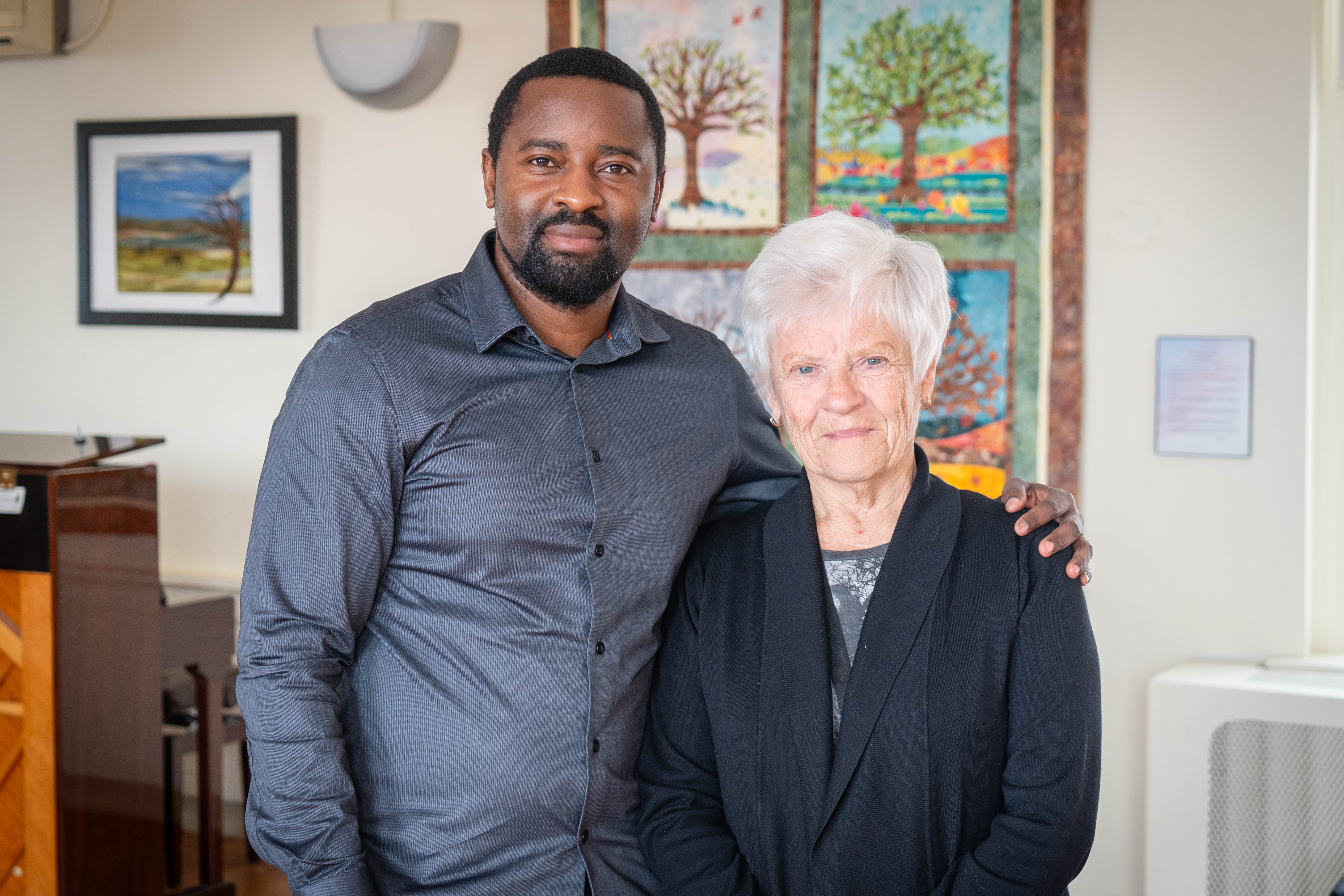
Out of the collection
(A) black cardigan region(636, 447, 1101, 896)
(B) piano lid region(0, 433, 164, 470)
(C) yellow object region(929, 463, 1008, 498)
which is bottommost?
(A) black cardigan region(636, 447, 1101, 896)

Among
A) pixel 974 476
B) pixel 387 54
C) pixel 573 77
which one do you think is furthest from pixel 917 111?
pixel 573 77

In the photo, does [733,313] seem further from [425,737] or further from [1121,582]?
[425,737]

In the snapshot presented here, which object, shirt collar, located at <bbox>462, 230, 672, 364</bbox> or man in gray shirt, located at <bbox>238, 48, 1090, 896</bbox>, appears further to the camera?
shirt collar, located at <bbox>462, 230, 672, 364</bbox>

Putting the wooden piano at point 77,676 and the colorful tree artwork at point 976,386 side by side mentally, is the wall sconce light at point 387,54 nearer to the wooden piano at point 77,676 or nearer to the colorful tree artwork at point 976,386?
the wooden piano at point 77,676

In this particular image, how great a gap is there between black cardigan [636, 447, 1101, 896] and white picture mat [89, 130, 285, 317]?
2.83 m

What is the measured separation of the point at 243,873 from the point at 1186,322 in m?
3.26

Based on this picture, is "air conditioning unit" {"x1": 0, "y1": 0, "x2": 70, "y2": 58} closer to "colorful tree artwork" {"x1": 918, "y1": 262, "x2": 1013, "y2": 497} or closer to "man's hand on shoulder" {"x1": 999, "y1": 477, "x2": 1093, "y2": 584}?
"colorful tree artwork" {"x1": 918, "y1": 262, "x2": 1013, "y2": 497}

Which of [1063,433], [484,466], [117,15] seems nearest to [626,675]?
[484,466]

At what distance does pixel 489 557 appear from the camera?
1.59 metres

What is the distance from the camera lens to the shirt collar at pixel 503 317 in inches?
64.7

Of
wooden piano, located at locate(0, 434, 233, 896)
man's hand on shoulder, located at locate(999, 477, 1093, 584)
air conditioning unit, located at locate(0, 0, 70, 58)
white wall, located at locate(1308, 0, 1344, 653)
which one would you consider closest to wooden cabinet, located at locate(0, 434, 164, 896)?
wooden piano, located at locate(0, 434, 233, 896)

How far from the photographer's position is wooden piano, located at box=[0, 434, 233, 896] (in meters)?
2.63

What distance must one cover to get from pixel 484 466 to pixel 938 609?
0.64 m

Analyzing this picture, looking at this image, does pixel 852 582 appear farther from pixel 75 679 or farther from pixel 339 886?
pixel 75 679
